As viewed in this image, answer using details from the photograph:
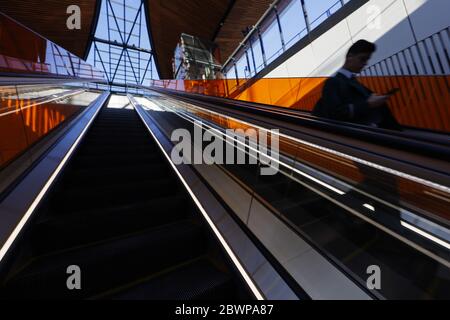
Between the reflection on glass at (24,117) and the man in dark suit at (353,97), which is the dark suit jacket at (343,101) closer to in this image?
the man in dark suit at (353,97)

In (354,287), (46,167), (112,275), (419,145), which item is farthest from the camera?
(46,167)

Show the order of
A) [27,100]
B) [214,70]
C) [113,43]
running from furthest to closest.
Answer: [113,43] → [214,70] → [27,100]

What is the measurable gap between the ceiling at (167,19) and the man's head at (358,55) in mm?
12832

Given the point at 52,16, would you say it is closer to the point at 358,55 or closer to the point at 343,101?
the point at 358,55

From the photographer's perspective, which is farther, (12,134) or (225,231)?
(12,134)

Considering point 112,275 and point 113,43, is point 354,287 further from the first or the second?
point 113,43

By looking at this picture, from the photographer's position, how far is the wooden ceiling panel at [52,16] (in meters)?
11.6

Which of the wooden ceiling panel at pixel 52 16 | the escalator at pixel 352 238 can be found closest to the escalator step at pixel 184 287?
the escalator at pixel 352 238

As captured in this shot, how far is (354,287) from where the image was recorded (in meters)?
1.00

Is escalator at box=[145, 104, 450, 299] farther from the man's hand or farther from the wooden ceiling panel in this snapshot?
the wooden ceiling panel

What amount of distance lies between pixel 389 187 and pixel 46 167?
246cm

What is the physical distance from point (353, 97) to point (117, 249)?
1895 millimetres

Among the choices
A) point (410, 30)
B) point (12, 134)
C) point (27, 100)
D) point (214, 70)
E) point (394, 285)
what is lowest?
point (394, 285)

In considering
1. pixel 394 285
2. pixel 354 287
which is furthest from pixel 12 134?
pixel 394 285
